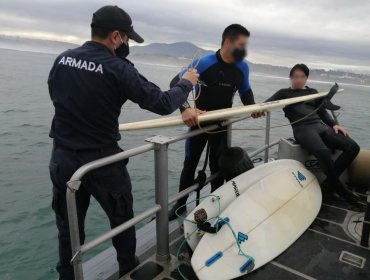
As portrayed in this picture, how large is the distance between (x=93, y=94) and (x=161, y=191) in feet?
3.14

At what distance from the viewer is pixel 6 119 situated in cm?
1864

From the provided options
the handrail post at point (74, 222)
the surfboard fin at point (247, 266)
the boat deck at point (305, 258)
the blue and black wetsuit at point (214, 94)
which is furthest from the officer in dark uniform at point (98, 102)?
the blue and black wetsuit at point (214, 94)

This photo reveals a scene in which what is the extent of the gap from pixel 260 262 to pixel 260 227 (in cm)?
32

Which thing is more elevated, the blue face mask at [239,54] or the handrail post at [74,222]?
the blue face mask at [239,54]

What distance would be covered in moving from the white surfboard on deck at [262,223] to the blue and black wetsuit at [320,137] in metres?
0.57

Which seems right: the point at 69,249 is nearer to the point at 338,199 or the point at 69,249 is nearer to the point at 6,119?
the point at 338,199

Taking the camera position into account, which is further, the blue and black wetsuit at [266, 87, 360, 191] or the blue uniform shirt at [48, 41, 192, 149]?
the blue and black wetsuit at [266, 87, 360, 191]

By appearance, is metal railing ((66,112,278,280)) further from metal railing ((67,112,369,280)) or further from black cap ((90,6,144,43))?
black cap ((90,6,144,43))

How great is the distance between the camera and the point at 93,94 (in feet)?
7.66

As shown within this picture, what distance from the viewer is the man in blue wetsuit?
376 cm

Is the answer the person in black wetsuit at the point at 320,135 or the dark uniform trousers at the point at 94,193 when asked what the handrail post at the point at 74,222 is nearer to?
the dark uniform trousers at the point at 94,193

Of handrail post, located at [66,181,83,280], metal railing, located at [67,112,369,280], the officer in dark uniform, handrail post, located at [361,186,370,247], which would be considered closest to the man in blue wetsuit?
metal railing, located at [67,112,369,280]

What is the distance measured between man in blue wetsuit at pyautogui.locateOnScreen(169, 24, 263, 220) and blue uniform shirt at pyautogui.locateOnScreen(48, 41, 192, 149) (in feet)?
4.30

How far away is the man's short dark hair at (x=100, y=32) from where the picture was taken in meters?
2.40
